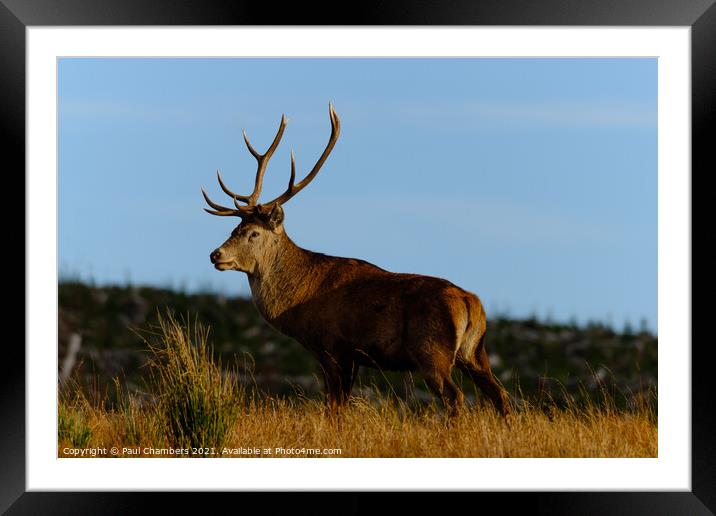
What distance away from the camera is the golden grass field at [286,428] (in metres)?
6.99

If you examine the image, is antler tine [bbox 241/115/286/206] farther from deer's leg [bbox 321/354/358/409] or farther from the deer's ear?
deer's leg [bbox 321/354/358/409]

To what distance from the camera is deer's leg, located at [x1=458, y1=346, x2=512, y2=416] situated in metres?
7.96

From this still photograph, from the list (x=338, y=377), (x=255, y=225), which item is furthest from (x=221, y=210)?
(x=338, y=377)

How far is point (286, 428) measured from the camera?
7.51 meters

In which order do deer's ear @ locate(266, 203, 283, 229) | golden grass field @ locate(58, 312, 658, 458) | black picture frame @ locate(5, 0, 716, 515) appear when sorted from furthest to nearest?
deer's ear @ locate(266, 203, 283, 229) < golden grass field @ locate(58, 312, 658, 458) < black picture frame @ locate(5, 0, 716, 515)

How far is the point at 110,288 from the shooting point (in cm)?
2147

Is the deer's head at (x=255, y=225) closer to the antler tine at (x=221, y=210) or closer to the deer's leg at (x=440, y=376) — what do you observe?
the antler tine at (x=221, y=210)

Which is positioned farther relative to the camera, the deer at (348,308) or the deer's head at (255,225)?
the deer's head at (255,225)

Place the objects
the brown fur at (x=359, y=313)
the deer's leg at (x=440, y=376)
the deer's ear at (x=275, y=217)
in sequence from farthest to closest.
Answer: the deer's ear at (x=275, y=217) < the brown fur at (x=359, y=313) < the deer's leg at (x=440, y=376)

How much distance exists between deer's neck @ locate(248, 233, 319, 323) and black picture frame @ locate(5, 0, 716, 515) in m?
2.42

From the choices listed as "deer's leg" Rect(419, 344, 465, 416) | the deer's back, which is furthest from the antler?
"deer's leg" Rect(419, 344, 465, 416)

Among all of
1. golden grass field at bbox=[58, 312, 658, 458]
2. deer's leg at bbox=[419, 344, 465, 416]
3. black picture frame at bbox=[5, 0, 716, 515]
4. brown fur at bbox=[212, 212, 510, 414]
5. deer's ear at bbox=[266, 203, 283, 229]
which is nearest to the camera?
black picture frame at bbox=[5, 0, 716, 515]

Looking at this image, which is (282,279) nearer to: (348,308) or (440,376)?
(348,308)

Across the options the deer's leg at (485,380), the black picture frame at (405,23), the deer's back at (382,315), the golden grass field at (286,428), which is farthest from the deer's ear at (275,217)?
the black picture frame at (405,23)
